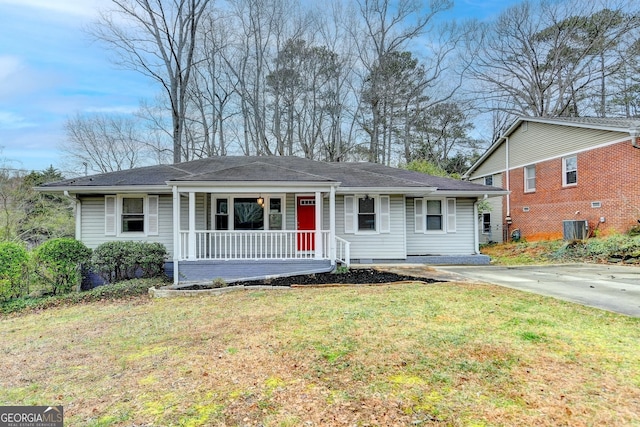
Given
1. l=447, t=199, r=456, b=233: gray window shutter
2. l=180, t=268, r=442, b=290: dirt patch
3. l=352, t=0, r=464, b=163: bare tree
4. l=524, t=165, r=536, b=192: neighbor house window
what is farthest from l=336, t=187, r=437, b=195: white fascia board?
l=352, t=0, r=464, b=163: bare tree

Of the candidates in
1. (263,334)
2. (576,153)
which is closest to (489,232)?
(576,153)

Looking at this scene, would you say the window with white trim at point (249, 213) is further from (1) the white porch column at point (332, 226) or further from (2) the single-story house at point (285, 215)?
(1) the white porch column at point (332, 226)

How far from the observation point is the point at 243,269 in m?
9.80

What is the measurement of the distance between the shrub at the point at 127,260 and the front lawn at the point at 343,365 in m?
3.58

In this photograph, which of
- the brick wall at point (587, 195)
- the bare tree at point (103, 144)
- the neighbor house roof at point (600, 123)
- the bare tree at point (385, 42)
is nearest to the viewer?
the neighbor house roof at point (600, 123)

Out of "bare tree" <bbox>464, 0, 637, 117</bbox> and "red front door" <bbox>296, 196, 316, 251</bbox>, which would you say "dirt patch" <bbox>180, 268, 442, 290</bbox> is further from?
"bare tree" <bbox>464, 0, 637, 117</bbox>

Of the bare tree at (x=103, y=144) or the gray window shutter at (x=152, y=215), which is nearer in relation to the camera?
the gray window shutter at (x=152, y=215)

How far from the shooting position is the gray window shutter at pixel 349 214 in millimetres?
12180

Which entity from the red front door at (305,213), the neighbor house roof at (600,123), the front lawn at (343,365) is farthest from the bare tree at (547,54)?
the front lawn at (343,365)

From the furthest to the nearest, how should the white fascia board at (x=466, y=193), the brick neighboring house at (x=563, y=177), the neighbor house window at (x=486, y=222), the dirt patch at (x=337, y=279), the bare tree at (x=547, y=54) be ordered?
the bare tree at (x=547, y=54)
the neighbor house window at (x=486, y=222)
the brick neighboring house at (x=563, y=177)
the white fascia board at (x=466, y=193)
the dirt patch at (x=337, y=279)

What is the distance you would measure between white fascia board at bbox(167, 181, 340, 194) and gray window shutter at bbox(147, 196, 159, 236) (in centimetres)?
264

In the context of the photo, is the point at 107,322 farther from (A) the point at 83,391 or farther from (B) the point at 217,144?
(B) the point at 217,144

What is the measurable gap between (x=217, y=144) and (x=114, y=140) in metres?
8.38

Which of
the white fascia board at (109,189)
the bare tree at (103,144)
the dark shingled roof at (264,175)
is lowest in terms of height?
the white fascia board at (109,189)
